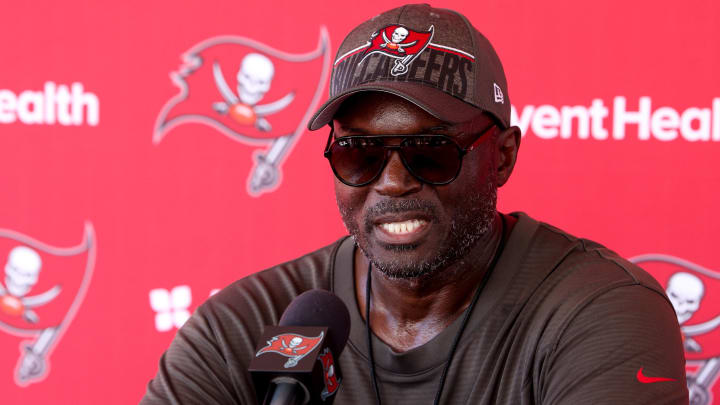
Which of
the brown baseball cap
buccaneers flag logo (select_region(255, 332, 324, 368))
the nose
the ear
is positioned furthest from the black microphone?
the ear

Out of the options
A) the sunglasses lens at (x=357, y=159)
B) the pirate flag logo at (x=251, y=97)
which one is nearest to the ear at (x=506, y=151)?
the sunglasses lens at (x=357, y=159)

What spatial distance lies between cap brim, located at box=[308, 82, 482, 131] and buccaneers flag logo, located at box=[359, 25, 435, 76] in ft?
0.13

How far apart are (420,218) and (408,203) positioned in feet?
0.11

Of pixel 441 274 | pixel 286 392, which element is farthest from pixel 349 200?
pixel 286 392

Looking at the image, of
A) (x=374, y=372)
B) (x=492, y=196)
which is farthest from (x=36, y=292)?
(x=492, y=196)

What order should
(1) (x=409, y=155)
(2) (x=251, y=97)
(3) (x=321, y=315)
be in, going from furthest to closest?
1. (2) (x=251, y=97)
2. (1) (x=409, y=155)
3. (3) (x=321, y=315)

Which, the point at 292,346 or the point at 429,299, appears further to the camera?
the point at 429,299

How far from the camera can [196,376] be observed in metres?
1.28

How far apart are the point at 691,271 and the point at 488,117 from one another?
0.93 metres

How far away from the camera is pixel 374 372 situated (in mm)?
1260

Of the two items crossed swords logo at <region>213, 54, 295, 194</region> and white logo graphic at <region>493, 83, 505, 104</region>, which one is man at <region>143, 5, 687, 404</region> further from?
crossed swords logo at <region>213, 54, 295, 194</region>

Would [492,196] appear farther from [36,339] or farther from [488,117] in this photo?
[36,339]

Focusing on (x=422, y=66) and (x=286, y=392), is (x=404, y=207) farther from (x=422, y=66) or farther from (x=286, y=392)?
(x=286, y=392)

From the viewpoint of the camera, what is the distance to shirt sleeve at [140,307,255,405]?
4.08 feet
